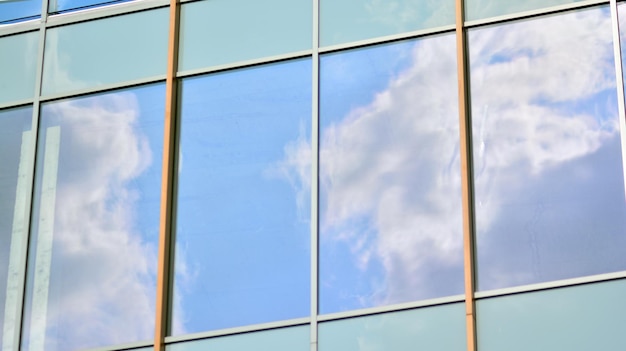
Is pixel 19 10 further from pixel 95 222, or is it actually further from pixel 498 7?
pixel 498 7

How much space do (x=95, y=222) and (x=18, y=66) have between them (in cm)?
228

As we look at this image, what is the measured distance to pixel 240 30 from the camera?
15.8 m

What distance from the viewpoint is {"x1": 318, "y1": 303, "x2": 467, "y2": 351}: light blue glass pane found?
13930 millimetres

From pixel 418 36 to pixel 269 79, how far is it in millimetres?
1663

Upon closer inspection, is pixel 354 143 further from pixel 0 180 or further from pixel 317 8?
pixel 0 180

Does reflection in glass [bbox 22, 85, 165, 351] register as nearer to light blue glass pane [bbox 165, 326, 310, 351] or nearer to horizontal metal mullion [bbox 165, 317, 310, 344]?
horizontal metal mullion [bbox 165, 317, 310, 344]

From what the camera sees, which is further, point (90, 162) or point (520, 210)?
point (90, 162)

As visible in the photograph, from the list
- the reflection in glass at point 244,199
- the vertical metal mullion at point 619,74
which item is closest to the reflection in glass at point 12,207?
the reflection in glass at point 244,199

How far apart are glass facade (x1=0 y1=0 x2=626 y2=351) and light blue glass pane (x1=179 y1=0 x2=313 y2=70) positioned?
24 millimetres

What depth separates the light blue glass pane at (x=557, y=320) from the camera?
1346cm

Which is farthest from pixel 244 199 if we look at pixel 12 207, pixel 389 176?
pixel 12 207

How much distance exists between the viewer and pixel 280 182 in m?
15.0

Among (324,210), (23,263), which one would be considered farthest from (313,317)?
(23,263)

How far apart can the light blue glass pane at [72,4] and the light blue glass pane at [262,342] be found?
4200mm
